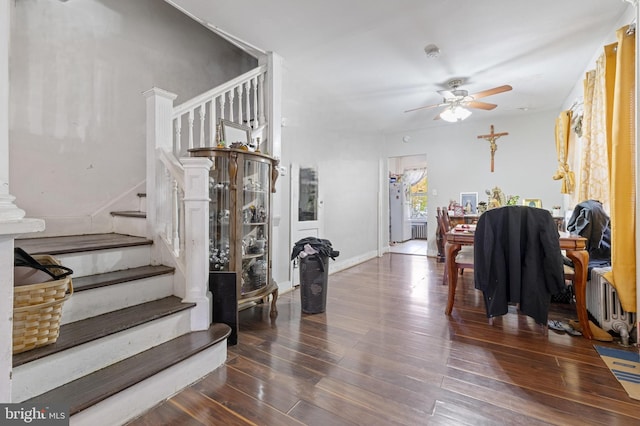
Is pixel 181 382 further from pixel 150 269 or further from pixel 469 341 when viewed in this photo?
pixel 469 341

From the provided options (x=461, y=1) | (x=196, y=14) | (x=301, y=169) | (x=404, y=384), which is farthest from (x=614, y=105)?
(x=196, y=14)

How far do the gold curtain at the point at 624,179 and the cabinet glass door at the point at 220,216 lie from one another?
2931mm

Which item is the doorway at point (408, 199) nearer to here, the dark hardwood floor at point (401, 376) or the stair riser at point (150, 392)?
the dark hardwood floor at point (401, 376)

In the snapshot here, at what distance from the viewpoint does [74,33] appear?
2594mm

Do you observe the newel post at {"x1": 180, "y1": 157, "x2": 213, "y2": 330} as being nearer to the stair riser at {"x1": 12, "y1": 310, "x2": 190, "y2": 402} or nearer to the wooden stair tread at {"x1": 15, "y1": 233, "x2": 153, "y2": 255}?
the stair riser at {"x1": 12, "y1": 310, "x2": 190, "y2": 402}

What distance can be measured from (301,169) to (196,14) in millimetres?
1952

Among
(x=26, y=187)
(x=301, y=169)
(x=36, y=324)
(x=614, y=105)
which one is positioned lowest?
(x=36, y=324)

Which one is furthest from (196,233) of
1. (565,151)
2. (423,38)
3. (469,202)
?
(469,202)

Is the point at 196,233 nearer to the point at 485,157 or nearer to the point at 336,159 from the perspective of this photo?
the point at 336,159

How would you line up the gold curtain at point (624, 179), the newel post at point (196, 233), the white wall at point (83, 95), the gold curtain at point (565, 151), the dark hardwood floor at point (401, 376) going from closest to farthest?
the dark hardwood floor at point (401, 376) → the newel post at point (196, 233) → the gold curtain at point (624, 179) → the white wall at point (83, 95) → the gold curtain at point (565, 151)

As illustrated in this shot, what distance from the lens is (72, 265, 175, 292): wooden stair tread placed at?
1673 millimetres

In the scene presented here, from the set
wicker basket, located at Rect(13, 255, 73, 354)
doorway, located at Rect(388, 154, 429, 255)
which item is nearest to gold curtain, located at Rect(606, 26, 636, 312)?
wicker basket, located at Rect(13, 255, 73, 354)

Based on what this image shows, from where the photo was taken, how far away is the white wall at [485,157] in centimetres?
511

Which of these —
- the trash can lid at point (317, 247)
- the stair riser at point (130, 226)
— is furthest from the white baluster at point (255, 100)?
the stair riser at point (130, 226)
